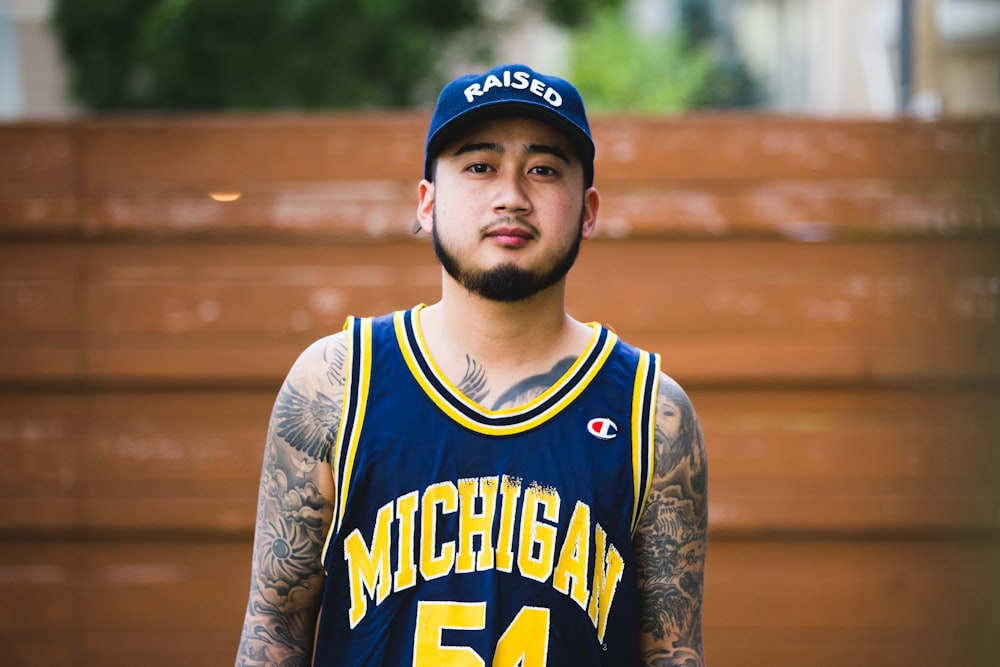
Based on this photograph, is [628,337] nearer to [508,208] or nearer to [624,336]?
[624,336]

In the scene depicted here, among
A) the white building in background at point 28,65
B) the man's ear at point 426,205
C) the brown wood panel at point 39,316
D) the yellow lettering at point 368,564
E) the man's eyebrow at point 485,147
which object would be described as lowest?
the yellow lettering at point 368,564

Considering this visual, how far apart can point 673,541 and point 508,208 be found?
706 millimetres

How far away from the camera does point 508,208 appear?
71.9 inches

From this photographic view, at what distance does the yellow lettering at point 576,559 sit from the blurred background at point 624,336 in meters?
2.12

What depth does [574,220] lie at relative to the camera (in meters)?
1.91

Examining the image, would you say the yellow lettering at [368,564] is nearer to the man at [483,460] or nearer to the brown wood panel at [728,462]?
the man at [483,460]

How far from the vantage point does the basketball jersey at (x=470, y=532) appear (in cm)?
185

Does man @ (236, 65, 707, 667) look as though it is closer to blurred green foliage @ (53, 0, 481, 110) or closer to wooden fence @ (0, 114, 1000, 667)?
wooden fence @ (0, 114, 1000, 667)

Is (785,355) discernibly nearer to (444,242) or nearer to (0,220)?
(444,242)

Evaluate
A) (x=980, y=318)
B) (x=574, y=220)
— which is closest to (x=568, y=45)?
(x=980, y=318)

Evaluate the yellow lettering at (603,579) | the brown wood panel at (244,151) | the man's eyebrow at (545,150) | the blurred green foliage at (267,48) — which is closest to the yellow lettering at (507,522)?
the yellow lettering at (603,579)

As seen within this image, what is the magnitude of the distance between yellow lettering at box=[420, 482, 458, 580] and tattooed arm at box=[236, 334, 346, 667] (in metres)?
0.19

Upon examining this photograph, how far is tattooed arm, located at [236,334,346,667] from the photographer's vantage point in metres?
Result: 1.92

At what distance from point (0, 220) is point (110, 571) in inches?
54.8
